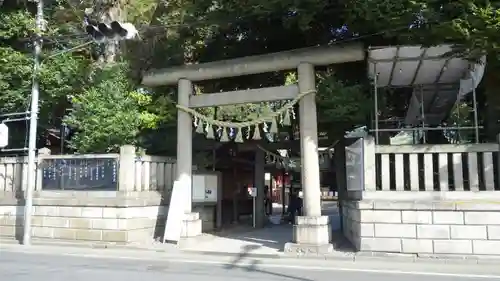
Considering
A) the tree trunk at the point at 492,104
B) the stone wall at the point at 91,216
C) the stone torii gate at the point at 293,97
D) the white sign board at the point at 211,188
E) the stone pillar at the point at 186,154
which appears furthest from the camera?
the white sign board at the point at 211,188

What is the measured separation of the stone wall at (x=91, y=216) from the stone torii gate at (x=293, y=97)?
1338 mm

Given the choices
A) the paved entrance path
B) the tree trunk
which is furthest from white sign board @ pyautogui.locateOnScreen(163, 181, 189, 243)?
the tree trunk

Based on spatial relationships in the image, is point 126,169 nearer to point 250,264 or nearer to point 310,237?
point 250,264

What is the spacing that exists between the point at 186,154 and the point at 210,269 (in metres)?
5.04

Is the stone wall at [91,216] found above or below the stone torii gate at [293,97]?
below

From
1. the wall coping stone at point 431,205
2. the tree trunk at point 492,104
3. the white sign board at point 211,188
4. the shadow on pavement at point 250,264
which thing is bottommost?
the shadow on pavement at point 250,264

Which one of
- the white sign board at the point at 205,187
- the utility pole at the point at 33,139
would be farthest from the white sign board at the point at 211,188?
the utility pole at the point at 33,139

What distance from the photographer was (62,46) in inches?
762

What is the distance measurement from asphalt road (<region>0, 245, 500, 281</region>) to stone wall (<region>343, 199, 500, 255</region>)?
1.66 feet

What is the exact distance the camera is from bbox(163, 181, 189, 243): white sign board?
14.6 meters

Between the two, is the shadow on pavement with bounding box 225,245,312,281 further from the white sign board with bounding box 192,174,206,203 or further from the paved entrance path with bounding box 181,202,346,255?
the white sign board with bounding box 192,174,206,203

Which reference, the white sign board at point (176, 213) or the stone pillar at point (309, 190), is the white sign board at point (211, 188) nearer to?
the white sign board at point (176, 213)

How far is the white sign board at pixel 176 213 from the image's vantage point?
1455 centimetres

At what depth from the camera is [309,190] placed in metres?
13.2
